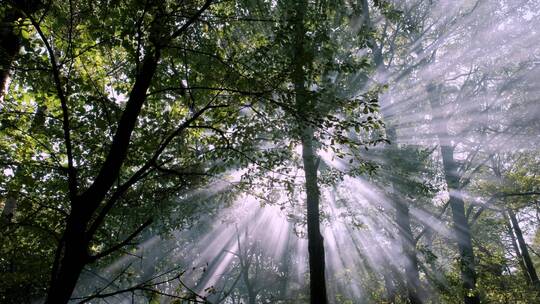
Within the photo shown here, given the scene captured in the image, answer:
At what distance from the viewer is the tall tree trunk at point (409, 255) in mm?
13484

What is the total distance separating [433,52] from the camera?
1636 centimetres

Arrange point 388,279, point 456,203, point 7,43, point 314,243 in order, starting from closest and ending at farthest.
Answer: point 7,43, point 314,243, point 456,203, point 388,279

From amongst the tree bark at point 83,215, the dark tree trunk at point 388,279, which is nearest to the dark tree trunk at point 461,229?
the dark tree trunk at point 388,279

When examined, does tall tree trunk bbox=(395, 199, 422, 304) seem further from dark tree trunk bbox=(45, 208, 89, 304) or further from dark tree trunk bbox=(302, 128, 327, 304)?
dark tree trunk bbox=(45, 208, 89, 304)

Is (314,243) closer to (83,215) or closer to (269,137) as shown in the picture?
(269,137)

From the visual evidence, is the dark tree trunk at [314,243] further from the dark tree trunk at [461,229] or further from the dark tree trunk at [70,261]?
the dark tree trunk at [70,261]

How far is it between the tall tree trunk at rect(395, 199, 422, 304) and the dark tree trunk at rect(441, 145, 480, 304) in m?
1.77

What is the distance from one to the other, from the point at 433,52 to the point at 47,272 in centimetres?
1781

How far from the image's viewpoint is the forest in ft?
11.8

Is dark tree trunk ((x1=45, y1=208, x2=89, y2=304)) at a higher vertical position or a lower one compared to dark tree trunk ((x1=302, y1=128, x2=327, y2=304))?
lower

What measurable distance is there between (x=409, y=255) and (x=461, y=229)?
3.42m

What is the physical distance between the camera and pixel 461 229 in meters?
15.5

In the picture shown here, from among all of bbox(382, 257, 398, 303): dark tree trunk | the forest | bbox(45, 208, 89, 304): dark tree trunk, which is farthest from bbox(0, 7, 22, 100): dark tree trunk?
bbox(382, 257, 398, 303): dark tree trunk

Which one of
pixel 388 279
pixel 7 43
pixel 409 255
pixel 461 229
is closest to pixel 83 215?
pixel 7 43
